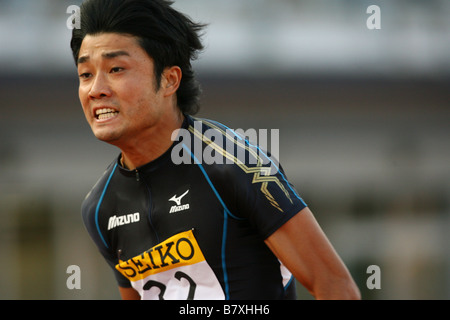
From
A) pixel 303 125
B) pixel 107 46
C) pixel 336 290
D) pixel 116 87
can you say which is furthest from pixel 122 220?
pixel 303 125

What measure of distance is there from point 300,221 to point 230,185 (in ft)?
1.36

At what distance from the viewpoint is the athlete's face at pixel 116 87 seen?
3215 mm

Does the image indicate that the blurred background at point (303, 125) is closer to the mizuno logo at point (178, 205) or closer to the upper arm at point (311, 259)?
the mizuno logo at point (178, 205)

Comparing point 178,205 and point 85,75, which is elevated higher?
point 85,75

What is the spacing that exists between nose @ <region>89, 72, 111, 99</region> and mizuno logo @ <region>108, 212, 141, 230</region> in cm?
75

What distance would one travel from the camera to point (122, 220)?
142 inches

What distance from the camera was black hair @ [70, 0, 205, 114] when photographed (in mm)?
3316

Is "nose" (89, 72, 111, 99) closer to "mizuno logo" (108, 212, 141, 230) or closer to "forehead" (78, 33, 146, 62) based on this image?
"forehead" (78, 33, 146, 62)

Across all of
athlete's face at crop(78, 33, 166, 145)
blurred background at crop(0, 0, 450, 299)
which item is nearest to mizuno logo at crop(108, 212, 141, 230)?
athlete's face at crop(78, 33, 166, 145)

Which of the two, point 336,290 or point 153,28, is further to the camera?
point 153,28

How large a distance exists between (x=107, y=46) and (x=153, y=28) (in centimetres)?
31

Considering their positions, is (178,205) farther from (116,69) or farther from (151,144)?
(116,69)
